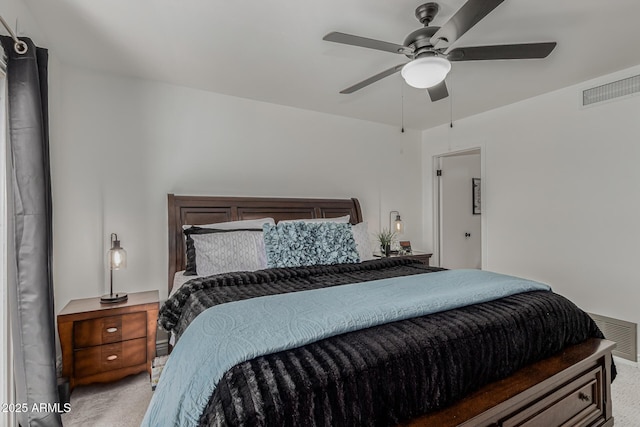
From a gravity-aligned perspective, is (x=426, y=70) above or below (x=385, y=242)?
above

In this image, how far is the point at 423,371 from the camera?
126 cm

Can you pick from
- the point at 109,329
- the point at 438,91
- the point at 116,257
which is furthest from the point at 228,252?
the point at 438,91

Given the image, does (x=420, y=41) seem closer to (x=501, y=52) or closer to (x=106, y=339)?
(x=501, y=52)

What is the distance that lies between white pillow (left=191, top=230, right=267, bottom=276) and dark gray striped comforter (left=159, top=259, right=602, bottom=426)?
52 cm

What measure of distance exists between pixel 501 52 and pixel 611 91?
6.05 ft

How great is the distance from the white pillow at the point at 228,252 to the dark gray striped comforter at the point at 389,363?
0.52 metres

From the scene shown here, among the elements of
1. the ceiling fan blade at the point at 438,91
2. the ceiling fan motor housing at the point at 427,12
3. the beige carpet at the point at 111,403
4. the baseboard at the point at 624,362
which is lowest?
the baseboard at the point at 624,362

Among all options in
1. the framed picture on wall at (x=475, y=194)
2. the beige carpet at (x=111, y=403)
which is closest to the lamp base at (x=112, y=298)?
the beige carpet at (x=111, y=403)

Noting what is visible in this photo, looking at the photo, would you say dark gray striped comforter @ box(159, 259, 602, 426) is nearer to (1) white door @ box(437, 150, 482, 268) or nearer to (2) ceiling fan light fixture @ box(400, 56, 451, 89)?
(2) ceiling fan light fixture @ box(400, 56, 451, 89)

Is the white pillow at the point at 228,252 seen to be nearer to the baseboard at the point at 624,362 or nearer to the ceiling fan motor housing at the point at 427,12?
the ceiling fan motor housing at the point at 427,12

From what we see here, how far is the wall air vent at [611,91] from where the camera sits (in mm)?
2756

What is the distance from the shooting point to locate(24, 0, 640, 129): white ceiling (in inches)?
75.9

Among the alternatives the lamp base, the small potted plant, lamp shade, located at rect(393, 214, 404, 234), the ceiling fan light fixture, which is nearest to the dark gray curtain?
the lamp base

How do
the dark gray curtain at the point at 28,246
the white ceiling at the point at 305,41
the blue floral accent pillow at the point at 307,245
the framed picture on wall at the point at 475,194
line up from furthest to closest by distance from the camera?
the framed picture on wall at the point at 475,194, the blue floral accent pillow at the point at 307,245, the white ceiling at the point at 305,41, the dark gray curtain at the point at 28,246
